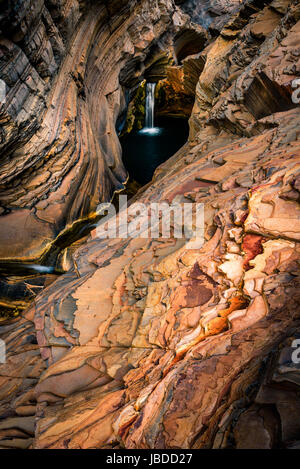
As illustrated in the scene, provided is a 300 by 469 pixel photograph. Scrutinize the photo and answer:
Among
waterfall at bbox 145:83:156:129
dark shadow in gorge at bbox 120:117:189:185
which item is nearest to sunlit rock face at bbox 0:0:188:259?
dark shadow in gorge at bbox 120:117:189:185

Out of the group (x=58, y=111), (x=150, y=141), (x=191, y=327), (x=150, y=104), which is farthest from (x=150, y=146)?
(x=191, y=327)

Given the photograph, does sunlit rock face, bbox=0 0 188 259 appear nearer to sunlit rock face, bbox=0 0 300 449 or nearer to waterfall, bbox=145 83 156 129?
sunlit rock face, bbox=0 0 300 449

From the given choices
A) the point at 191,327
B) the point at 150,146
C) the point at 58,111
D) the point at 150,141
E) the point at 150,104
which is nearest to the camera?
the point at 191,327

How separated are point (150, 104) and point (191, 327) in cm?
1868

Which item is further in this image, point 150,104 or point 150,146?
point 150,104

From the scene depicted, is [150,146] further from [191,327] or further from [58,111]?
[191,327]

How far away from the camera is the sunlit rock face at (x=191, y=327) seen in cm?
191

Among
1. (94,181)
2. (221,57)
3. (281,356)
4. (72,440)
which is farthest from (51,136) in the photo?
(281,356)

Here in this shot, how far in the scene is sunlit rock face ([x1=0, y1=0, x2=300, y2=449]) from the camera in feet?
6.28

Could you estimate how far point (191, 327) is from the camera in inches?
112

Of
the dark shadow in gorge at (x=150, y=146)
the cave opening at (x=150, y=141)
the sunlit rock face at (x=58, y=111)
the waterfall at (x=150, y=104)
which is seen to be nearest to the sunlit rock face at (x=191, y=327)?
the sunlit rock face at (x=58, y=111)

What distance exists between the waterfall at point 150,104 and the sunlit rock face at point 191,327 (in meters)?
13.3

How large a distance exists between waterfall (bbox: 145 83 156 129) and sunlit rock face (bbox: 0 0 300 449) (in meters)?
13.3

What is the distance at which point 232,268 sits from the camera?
10.1ft
